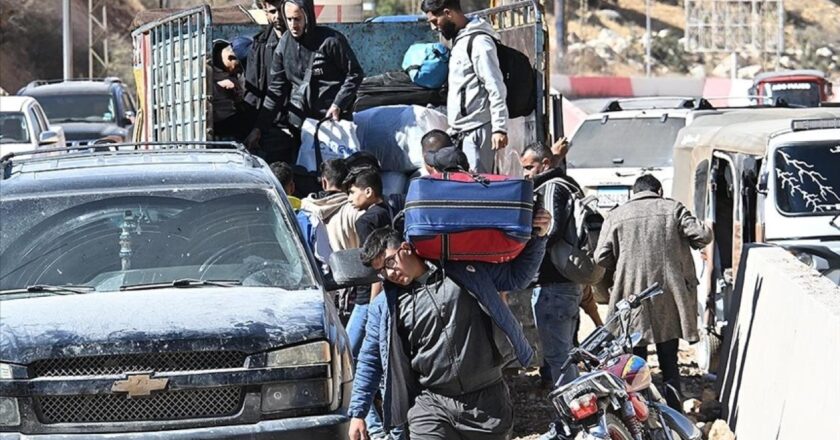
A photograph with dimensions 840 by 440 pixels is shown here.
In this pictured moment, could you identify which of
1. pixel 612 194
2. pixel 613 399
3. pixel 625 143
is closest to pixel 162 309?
pixel 613 399

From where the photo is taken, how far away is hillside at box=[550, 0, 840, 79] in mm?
68562

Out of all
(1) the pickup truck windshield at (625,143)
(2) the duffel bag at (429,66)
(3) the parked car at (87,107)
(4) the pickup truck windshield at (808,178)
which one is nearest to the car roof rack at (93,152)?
(2) the duffel bag at (429,66)

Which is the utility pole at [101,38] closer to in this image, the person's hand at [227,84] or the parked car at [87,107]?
the parked car at [87,107]

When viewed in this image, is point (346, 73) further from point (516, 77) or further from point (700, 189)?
point (700, 189)

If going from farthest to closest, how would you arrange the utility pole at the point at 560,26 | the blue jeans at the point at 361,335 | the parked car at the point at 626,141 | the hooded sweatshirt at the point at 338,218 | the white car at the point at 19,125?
1. the utility pole at the point at 560,26
2. the white car at the point at 19,125
3. the parked car at the point at 626,141
4. the hooded sweatshirt at the point at 338,218
5. the blue jeans at the point at 361,335

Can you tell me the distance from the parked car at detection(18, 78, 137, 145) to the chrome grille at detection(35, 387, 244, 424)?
20641 millimetres

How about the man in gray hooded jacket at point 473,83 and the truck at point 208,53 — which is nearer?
the man in gray hooded jacket at point 473,83

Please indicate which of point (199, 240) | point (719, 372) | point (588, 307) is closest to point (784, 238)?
point (719, 372)

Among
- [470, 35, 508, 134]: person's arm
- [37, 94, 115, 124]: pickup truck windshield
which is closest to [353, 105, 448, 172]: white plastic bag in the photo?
[470, 35, 508, 134]: person's arm

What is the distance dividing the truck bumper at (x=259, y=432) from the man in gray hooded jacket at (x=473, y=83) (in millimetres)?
4099

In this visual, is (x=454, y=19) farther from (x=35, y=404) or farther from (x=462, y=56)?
(x=35, y=404)

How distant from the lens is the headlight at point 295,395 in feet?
20.4

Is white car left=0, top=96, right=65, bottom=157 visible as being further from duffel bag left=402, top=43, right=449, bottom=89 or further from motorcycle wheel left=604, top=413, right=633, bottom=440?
motorcycle wheel left=604, top=413, right=633, bottom=440

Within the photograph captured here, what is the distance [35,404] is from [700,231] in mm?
4530
